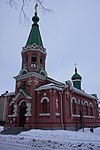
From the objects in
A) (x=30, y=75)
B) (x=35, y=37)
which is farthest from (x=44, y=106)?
(x=35, y=37)

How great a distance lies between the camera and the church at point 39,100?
1988 centimetres

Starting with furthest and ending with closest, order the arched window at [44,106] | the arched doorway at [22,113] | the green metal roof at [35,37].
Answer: the green metal roof at [35,37] → the arched doorway at [22,113] → the arched window at [44,106]

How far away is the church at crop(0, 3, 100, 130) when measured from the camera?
65.2 ft

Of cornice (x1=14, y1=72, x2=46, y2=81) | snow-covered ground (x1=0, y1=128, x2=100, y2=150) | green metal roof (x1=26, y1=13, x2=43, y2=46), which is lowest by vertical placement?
snow-covered ground (x1=0, y1=128, x2=100, y2=150)

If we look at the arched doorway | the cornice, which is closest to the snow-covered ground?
the arched doorway

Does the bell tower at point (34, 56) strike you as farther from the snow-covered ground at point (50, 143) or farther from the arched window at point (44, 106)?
the snow-covered ground at point (50, 143)

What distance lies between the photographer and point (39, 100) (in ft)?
Result: 68.4

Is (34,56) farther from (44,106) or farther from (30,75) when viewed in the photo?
(44,106)

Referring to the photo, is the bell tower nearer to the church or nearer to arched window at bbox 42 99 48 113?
the church

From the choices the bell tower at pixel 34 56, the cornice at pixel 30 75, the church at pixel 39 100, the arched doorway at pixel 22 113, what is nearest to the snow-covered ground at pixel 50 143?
the church at pixel 39 100

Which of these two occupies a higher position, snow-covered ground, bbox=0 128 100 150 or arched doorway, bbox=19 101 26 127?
arched doorway, bbox=19 101 26 127

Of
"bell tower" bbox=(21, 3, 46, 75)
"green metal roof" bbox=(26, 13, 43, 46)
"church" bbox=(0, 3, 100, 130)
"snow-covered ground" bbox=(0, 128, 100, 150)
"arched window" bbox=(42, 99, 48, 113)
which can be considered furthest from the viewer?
"green metal roof" bbox=(26, 13, 43, 46)

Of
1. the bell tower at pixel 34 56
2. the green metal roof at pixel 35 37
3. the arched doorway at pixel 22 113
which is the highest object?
the green metal roof at pixel 35 37

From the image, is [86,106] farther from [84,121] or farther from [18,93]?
[18,93]
